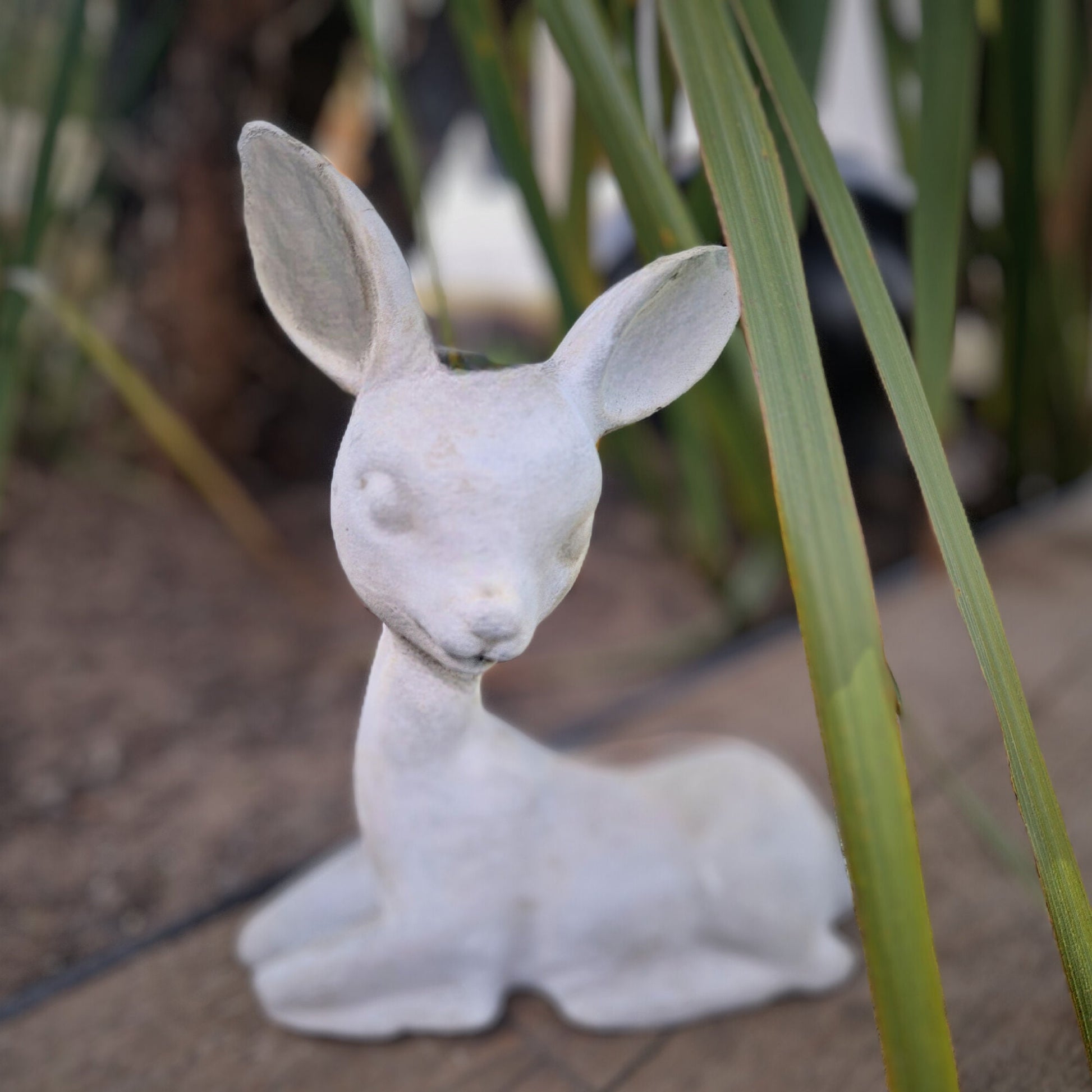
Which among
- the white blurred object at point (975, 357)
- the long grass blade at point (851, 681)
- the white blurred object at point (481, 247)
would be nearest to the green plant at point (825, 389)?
the long grass blade at point (851, 681)

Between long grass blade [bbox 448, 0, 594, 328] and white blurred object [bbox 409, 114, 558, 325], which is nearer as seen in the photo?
long grass blade [bbox 448, 0, 594, 328]

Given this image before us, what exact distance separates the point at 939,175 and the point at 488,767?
0.45m

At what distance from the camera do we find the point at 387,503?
1.42 feet

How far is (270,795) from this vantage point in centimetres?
87

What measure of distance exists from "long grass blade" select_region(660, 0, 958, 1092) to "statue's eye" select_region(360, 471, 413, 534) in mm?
156

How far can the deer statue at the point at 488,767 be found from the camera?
434mm

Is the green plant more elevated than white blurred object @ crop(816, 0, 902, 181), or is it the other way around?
the green plant

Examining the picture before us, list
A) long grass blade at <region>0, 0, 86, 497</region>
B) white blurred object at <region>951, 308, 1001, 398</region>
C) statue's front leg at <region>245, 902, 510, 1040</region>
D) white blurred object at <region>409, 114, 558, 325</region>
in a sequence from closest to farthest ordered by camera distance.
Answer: statue's front leg at <region>245, 902, 510, 1040</region> < long grass blade at <region>0, 0, 86, 497</region> < white blurred object at <region>951, 308, 1001, 398</region> < white blurred object at <region>409, 114, 558, 325</region>

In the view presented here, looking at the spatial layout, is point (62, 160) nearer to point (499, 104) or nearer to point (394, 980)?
point (499, 104)

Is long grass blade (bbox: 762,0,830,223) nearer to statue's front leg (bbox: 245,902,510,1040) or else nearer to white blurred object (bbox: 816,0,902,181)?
statue's front leg (bbox: 245,902,510,1040)

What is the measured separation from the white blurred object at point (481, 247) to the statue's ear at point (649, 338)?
118 centimetres

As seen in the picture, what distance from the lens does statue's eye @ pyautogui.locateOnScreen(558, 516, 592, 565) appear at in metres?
0.45

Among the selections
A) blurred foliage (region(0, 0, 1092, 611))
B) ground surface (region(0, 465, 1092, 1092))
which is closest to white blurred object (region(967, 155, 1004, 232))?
blurred foliage (region(0, 0, 1092, 611))

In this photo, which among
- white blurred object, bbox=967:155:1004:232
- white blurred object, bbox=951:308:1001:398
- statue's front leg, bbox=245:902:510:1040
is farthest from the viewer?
white blurred object, bbox=951:308:1001:398
